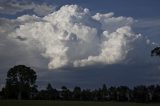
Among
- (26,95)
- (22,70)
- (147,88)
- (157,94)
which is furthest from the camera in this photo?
(147,88)

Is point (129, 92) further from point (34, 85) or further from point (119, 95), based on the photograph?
point (34, 85)

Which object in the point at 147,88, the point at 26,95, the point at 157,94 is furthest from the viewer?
the point at 147,88

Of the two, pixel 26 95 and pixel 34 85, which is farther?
pixel 26 95

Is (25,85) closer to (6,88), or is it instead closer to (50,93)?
(6,88)

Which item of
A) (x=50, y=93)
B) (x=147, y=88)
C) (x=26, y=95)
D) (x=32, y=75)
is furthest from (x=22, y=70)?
(x=147, y=88)

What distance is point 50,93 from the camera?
19738 cm

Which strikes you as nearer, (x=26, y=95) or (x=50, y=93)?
(x=26, y=95)

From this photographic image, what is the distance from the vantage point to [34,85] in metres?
148

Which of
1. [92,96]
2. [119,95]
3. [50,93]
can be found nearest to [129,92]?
[119,95]

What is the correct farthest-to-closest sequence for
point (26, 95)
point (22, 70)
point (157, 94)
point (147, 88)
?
point (147, 88), point (157, 94), point (26, 95), point (22, 70)

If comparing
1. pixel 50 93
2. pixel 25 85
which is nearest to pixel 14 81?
pixel 25 85

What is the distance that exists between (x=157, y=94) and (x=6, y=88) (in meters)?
62.9

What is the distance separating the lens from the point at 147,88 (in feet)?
616

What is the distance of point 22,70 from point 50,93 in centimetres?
5321
